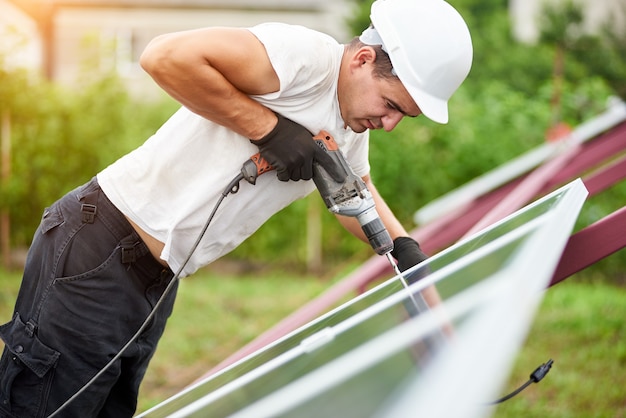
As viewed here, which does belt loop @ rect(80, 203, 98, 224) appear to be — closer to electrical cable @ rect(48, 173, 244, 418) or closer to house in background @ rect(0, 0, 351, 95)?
electrical cable @ rect(48, 173, 244, 418)

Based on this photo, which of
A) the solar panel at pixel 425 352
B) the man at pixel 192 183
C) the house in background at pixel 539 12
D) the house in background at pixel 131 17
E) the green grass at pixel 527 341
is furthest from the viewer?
the house in background at pixel 131 17

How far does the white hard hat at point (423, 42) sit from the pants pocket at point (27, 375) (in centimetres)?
112

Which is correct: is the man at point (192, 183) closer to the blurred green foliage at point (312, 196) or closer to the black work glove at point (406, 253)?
the black work glove at point (406, 253)

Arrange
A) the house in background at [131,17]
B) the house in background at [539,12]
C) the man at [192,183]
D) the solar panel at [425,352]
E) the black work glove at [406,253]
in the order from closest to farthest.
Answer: the solar panel at [425,352]
the man at [192,183]
the black work glove at [406,253]
the house in background at [539,12]
the house in background at [131,17]

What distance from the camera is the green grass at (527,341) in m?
4.32

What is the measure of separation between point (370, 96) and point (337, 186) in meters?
0.24

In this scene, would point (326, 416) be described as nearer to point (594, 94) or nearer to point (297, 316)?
point (297, 316)

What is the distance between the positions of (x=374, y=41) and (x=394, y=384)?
118cm

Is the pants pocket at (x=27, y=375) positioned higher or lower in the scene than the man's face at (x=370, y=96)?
lower

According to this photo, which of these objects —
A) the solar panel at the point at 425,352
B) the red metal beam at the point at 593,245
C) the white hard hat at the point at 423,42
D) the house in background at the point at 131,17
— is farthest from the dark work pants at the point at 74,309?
the house in background at the point at 131,17

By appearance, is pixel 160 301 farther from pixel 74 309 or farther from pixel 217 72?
pixel 217 72

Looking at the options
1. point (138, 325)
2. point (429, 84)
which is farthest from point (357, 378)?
point (138, 325)

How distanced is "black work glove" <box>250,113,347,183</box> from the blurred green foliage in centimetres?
624

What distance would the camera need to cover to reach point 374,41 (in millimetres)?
2000
